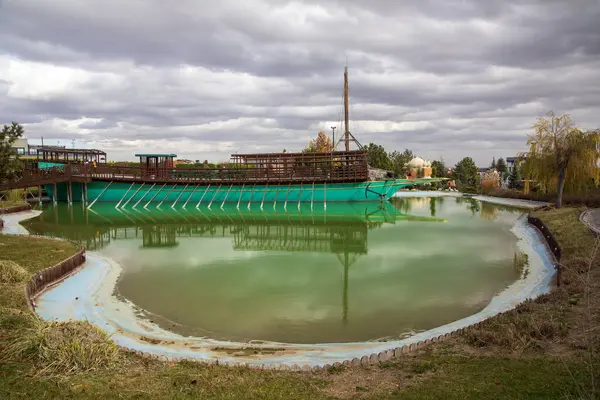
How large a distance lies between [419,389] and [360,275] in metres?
7.64

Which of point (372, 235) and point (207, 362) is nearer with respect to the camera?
point (207, 362)

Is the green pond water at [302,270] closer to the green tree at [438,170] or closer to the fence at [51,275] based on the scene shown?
the fence at [51,275]

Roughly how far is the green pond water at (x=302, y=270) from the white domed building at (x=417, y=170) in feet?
127

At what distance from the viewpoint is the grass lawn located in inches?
190

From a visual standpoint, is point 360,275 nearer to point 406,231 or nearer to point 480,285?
point 480,285

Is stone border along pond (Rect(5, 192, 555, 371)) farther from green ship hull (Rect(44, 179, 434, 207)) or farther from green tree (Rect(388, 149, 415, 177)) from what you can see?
green tree (Rect(388, 149, 415, 177))

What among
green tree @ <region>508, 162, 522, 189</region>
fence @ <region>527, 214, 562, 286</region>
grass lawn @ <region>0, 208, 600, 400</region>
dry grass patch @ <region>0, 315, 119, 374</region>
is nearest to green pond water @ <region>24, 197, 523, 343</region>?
fence @ <region>527, 214, 562, 286</region>

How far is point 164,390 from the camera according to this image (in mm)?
4980

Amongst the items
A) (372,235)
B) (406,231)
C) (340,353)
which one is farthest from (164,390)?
(406,231)

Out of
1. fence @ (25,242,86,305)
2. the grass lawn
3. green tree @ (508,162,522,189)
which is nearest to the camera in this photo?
the grass lawn

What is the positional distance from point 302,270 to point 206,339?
5.76 m

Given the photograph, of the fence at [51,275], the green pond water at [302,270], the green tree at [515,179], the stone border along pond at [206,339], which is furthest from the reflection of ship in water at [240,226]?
the green tree at [515,179]

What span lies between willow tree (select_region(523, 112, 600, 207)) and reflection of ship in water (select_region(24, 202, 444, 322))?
6537mm

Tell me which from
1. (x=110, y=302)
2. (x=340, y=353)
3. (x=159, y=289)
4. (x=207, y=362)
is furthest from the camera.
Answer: (x=159, y=289)
